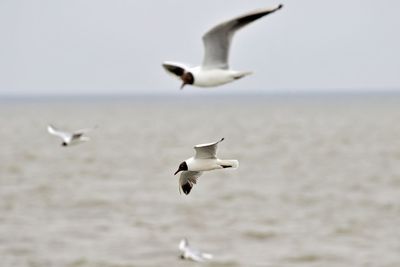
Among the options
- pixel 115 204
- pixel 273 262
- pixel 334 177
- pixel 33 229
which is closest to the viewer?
pixel 273 262

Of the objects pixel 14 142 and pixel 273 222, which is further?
pixel 14 142

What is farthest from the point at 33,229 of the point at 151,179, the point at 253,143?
the point at 253,143

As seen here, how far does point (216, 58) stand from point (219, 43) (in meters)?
0.17

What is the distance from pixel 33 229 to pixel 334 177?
2495cm

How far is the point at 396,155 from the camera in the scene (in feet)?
240

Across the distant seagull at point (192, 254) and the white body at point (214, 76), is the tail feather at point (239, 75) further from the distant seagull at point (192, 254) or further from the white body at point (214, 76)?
the distant seagull at point (192, 254)

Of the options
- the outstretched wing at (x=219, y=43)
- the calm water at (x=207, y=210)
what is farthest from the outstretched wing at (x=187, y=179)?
the calm water at (x=207, y=210)

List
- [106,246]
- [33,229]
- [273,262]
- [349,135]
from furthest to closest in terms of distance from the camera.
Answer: [349,135], [33,229], [106,246], [273,262]

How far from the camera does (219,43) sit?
32.8ft

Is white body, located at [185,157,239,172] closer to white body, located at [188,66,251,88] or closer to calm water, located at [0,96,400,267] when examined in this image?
white body, located at [188,66,251,88]

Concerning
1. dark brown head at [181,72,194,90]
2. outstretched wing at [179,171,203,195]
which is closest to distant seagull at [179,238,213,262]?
outstretched wing at [179,171,203,195]

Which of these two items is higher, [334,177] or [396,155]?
[396,155]

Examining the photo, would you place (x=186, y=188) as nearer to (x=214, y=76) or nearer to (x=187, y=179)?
(x=187, y=179)

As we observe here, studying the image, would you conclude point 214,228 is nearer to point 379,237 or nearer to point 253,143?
point 379,237
